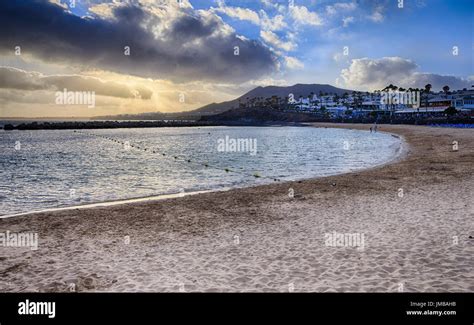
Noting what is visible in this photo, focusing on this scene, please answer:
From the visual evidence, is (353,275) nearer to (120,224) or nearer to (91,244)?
(91,244)

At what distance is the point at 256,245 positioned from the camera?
10172mm

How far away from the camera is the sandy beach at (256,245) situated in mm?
7527

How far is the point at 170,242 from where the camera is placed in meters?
10.8

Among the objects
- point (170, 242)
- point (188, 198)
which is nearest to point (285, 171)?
point (188, 198)

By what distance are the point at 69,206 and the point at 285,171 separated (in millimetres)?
18304

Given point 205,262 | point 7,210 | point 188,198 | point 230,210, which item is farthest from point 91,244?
point 7,210

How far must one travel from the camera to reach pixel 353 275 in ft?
25.2

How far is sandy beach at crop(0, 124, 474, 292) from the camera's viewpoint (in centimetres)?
753

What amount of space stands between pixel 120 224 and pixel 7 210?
7.89 m

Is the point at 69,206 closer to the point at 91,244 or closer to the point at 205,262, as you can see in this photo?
the point at 91,244
